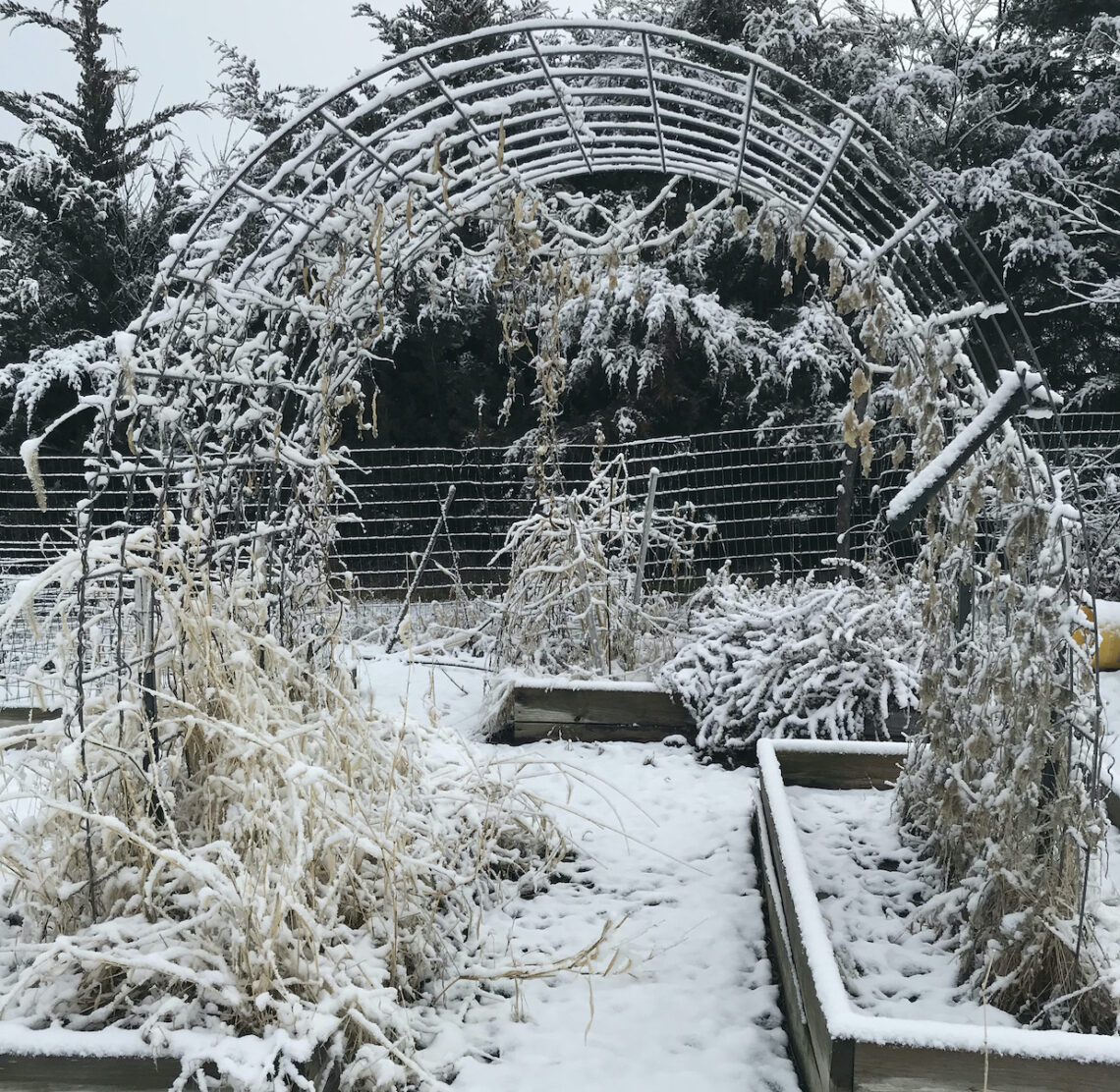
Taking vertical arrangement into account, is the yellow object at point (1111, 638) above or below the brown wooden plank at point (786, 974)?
above

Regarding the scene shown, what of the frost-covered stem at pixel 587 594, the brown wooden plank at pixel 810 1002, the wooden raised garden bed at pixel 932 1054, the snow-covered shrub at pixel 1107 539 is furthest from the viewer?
the snow-covered shrub at pixel 1107 539

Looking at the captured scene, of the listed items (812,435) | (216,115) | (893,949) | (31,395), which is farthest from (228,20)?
(893,949)

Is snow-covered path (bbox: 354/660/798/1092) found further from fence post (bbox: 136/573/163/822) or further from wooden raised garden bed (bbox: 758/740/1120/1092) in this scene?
fence post (bbox: 136/573/163/822)

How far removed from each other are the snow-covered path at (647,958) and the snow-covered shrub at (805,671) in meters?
0.29

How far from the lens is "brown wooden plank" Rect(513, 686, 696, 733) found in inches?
171

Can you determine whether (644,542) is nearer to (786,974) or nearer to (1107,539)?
(1107,539)

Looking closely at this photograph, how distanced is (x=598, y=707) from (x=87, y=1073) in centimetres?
283

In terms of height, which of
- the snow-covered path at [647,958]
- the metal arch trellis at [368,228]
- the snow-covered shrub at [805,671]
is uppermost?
the metal arch trellis at [368,228]

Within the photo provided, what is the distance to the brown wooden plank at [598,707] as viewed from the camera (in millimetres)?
4352

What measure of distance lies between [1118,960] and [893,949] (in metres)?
0.51

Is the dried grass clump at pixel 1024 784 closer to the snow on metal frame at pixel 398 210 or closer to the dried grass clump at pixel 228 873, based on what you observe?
the snow on metal frame at pixel 398 210

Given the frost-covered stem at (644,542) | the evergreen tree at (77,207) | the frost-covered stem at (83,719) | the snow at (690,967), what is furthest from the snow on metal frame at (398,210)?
the evergreen tree at (77,207)

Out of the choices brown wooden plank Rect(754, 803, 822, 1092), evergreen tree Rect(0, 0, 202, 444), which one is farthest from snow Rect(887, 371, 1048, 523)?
evergreen tree Rect(0, 0, 202, 444)

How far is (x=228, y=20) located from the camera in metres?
10.7
